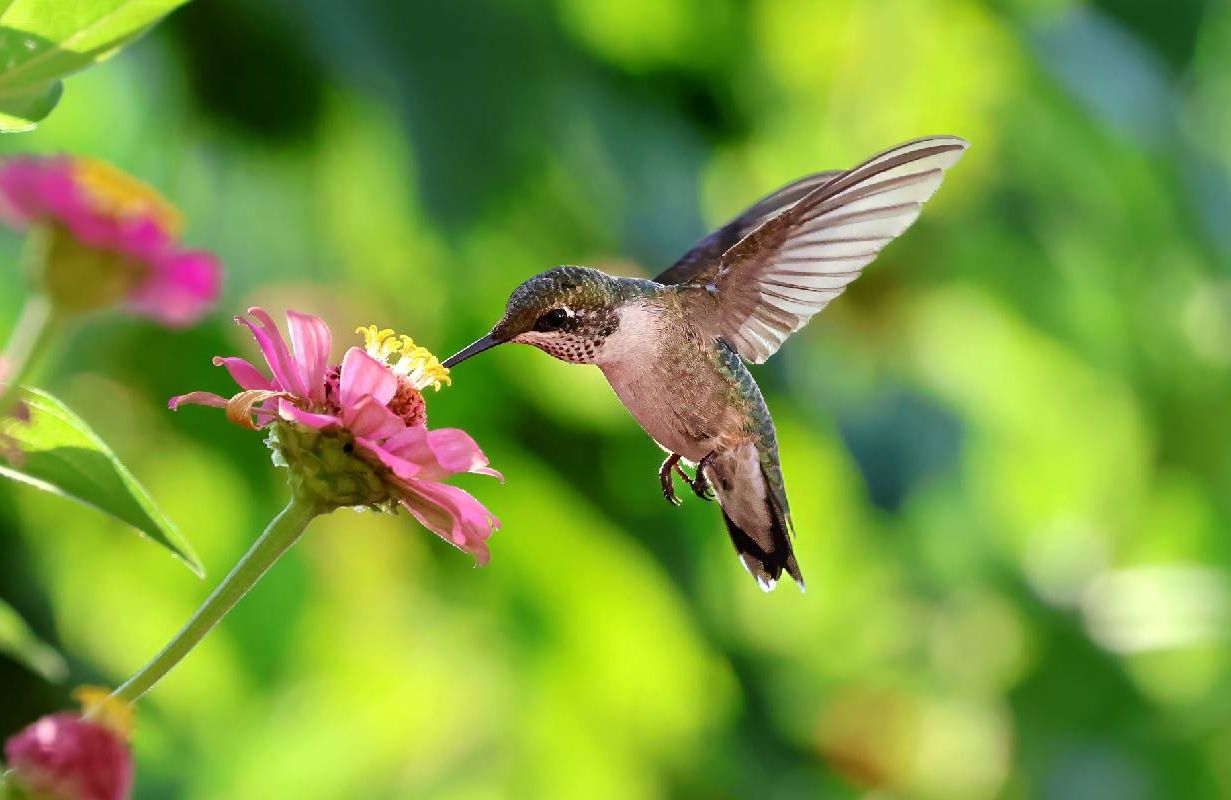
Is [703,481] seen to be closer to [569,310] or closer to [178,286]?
[569,310]

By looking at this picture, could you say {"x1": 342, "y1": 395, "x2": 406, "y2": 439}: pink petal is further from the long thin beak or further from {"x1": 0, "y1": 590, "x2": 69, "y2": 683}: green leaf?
{"x1": 0, "y1": 590, "x2": 69, "y2": 683}: green leaf

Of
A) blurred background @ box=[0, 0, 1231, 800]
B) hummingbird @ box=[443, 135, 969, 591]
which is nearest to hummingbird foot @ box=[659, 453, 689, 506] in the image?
hummingbird @ box=[443, 135, 969, 591]

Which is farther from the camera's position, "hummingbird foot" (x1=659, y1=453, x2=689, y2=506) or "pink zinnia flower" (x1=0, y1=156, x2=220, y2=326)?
"pink zinnia flower" (x1=0, y1=156, x2=220, y2=326)

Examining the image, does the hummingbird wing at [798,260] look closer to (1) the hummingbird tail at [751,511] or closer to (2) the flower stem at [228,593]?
(1) the hummingbird tail at [751,511]

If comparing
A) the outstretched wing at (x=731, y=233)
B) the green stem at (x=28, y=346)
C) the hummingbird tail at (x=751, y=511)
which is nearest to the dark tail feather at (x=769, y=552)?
the hummingbird tail at (x=751, y=511)

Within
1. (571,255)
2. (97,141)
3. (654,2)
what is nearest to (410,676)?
(571,255)
